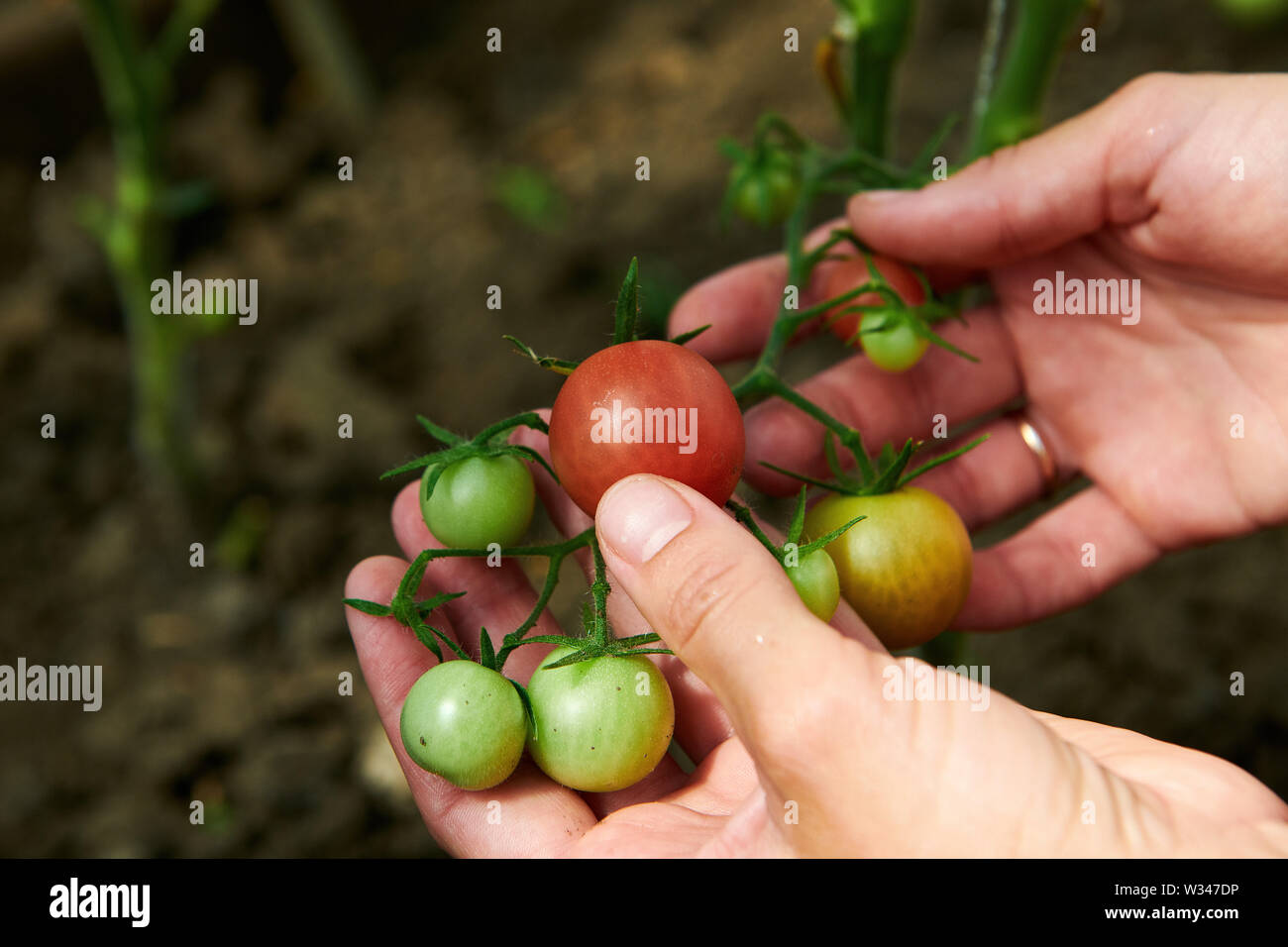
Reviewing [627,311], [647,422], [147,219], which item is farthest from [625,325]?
[147,219]

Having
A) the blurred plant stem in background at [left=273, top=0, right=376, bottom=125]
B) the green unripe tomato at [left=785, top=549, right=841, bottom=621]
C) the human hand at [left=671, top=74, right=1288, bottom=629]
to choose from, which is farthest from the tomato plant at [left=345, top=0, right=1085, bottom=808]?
the blurred plant stem in background at [left=273, top=0, right=376, bottom=125]

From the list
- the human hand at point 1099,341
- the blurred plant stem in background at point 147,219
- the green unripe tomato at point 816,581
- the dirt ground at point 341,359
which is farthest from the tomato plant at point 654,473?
the blurred plant stem in background at point 147,219

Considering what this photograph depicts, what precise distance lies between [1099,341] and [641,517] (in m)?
0.86

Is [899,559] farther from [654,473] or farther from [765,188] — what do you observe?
[765,188]

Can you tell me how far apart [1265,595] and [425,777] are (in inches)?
59.8

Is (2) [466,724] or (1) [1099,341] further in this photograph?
(1) [1099,341]

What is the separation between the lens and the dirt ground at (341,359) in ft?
5.56

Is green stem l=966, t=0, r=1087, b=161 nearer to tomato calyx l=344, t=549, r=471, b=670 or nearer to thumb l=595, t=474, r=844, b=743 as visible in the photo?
thumb l=595, t=474, r=844, b=743

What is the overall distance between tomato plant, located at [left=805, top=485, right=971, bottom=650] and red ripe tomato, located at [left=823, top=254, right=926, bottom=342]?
0.84 ft

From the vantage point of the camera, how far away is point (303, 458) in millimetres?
2012

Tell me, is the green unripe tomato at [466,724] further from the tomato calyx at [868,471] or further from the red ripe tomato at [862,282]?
the red ripe tomato at [862,282]

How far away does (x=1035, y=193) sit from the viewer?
1255 mm

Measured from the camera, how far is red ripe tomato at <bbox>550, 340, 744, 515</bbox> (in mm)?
913

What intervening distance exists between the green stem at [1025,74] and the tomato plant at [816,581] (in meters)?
0.70
